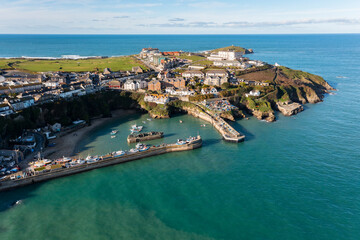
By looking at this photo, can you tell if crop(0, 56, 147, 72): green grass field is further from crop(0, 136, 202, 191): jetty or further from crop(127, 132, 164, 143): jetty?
crop(0, 136, 202, 191): jetty

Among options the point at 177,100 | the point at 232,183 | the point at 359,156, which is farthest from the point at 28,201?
the point at 359,156

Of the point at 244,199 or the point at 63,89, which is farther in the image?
the point at 63,89

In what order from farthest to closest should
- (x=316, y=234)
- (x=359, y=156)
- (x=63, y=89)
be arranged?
(x=63, y=89) < (x=359, y=156) < (x=316, y=234)

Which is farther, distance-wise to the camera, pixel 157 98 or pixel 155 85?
pixel 155 85

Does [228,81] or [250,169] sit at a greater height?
[228,81]

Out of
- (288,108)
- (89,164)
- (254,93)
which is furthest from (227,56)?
(89,164)

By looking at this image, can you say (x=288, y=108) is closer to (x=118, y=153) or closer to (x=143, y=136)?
(x=143, y=136)

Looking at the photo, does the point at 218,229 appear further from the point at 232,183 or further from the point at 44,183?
the point at 44,183
